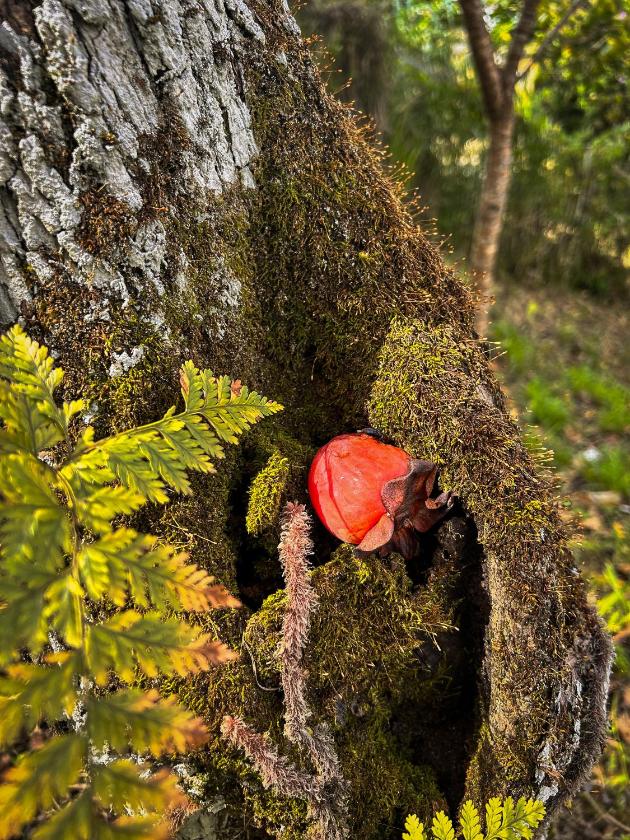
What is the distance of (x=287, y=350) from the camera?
195 cm

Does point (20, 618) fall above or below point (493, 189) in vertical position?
below

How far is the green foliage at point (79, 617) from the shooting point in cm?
97

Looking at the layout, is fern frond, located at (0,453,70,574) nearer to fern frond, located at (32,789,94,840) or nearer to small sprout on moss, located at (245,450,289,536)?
fern frond, located at (32,789,94,840)

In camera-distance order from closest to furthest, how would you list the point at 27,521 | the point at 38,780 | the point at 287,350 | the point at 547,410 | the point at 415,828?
the point at 38,780 < the point at 27,521 < the point at 415,828 < the point at 287,350 < the point at 547,410

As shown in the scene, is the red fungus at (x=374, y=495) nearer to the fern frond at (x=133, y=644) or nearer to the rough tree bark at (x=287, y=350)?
the rough tree bark at (x=287, y=350)

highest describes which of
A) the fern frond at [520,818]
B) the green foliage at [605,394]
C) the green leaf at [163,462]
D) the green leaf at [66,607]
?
the green leaf at [163,462]

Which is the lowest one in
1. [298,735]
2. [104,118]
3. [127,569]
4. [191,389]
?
[298,735]

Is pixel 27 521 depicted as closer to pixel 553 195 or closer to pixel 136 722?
pixel 136 722

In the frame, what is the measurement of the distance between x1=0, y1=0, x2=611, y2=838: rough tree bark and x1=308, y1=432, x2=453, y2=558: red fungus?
0.19ft

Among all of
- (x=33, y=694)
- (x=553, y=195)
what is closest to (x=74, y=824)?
(x=33, y=694)

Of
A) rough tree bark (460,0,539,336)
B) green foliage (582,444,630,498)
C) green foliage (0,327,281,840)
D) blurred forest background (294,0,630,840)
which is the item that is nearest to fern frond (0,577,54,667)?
green foliage (0,327,281,840)

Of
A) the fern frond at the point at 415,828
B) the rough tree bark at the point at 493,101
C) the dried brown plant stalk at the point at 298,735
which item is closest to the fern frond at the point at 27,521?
the dried brown plant stalk at the point at 298,735

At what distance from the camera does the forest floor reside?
258 centimetres

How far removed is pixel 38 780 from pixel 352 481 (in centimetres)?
100
